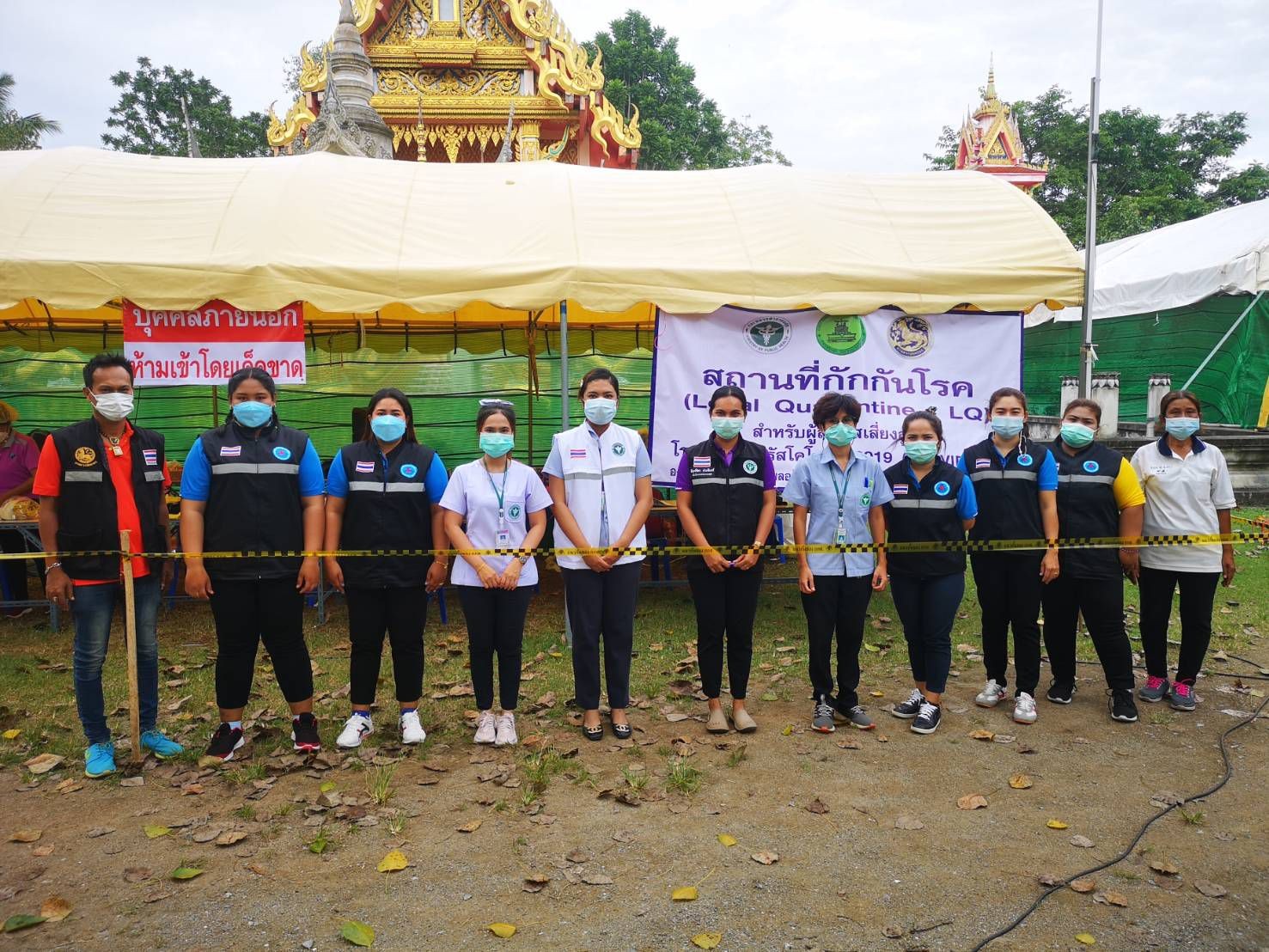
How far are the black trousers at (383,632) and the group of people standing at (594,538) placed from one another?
10 mm

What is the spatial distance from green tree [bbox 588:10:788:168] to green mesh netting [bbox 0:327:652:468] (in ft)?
91.7

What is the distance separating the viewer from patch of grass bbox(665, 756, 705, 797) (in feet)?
12.9

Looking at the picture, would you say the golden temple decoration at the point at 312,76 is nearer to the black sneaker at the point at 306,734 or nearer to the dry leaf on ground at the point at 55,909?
the black sneaker at the point at 306,734

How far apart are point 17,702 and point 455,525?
317 cm

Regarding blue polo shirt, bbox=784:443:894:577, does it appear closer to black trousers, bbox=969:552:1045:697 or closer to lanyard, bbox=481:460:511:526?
black trousers, bbox=969:552:1045:697

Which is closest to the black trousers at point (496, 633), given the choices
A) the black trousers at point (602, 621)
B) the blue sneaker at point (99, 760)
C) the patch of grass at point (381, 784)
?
the black trousers at point (602, 621)

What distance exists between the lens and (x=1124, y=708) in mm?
4672

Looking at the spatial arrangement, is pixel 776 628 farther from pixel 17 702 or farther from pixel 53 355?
pixel 53 355

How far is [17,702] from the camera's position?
507cm

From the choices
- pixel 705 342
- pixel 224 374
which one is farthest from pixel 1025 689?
pixel 224 374

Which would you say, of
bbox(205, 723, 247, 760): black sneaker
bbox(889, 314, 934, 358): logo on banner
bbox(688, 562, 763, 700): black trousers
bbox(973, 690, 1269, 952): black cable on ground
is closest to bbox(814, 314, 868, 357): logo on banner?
bbox(889, 314, 934, 358): logo on banner

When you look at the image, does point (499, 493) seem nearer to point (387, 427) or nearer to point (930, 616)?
point (387, 427)

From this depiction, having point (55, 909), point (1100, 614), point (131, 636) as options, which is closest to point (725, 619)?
point (1100, 614)

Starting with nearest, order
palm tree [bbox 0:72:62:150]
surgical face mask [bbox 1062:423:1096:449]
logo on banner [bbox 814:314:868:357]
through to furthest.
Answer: surgical face mask [bbox 1062:423:1096:449], logo on banner [bbox 814:314:868:357], palm tree [bbox 0:72:62:150]
